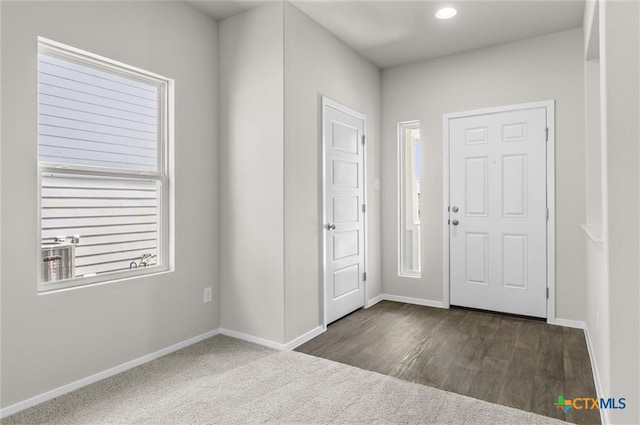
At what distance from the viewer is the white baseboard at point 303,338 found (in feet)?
9.51

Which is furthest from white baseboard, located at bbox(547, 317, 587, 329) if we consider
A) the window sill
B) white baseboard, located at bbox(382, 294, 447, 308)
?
the window sill

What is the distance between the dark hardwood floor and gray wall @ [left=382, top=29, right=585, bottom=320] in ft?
1.64

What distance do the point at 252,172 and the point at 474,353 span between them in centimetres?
216

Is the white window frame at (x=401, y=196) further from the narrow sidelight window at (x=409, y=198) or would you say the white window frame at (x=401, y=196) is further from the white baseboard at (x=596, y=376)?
the white baseboard at (x=596, y=376)

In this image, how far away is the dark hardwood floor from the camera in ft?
Answer: 7.36

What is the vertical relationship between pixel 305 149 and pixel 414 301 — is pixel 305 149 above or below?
above

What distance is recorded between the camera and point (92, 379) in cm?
237

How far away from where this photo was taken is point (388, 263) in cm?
440

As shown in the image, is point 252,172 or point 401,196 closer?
point 252,172

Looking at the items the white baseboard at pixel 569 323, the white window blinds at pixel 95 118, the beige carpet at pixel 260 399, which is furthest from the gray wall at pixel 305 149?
the white baseboard at pixel 569 323

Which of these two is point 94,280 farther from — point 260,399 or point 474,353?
point 474,353

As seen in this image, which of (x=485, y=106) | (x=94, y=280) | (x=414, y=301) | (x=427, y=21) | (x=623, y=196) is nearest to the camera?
(x=623, y=196)

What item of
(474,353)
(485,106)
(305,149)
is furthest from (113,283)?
(485,106)

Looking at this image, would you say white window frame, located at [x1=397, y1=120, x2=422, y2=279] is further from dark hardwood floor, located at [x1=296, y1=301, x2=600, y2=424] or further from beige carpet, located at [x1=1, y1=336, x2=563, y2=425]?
beige carpet, located at [x1=1, y1=336, x2=563, y2=425]
